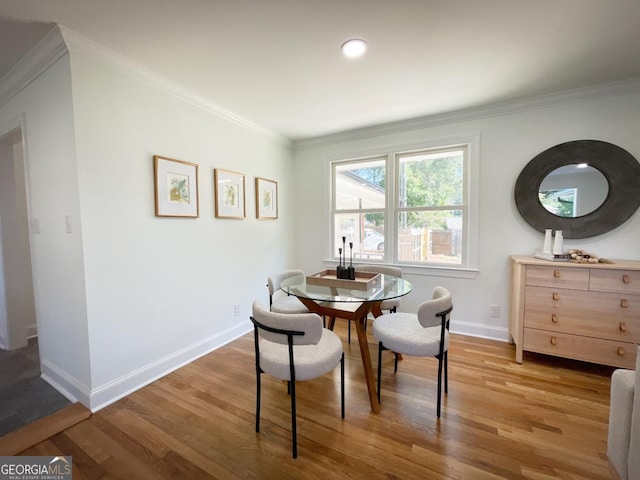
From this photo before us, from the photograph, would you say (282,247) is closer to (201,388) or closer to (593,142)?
(201,388)

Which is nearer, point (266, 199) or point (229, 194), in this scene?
point (229, 194)

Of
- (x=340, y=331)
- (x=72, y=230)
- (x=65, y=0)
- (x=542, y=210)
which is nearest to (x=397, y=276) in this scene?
(x=340, y=331)

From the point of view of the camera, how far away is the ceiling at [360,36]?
59.5 inches

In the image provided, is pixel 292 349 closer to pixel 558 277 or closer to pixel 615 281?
pixel 558 277

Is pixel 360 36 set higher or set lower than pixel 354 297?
higher

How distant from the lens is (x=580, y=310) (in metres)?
2.19

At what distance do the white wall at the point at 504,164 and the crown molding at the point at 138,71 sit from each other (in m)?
1.61

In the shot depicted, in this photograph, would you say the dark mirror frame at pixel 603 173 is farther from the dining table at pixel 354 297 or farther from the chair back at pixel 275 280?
the chair back at pixel 275 280

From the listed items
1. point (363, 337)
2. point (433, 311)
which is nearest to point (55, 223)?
point (363, 337)

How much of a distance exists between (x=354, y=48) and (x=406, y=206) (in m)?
1.95

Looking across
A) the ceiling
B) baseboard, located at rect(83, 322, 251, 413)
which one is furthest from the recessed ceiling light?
baseboard, located at rect(83, 322, 251, 413)

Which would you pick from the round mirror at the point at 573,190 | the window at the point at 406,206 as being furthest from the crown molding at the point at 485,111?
the round mirror at the point at 573,190

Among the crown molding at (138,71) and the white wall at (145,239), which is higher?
the crown molding at (138,71)

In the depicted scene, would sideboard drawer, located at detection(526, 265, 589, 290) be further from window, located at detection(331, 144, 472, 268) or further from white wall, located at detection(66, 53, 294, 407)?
white wall, located at detection(66, 53, 294, 407)
